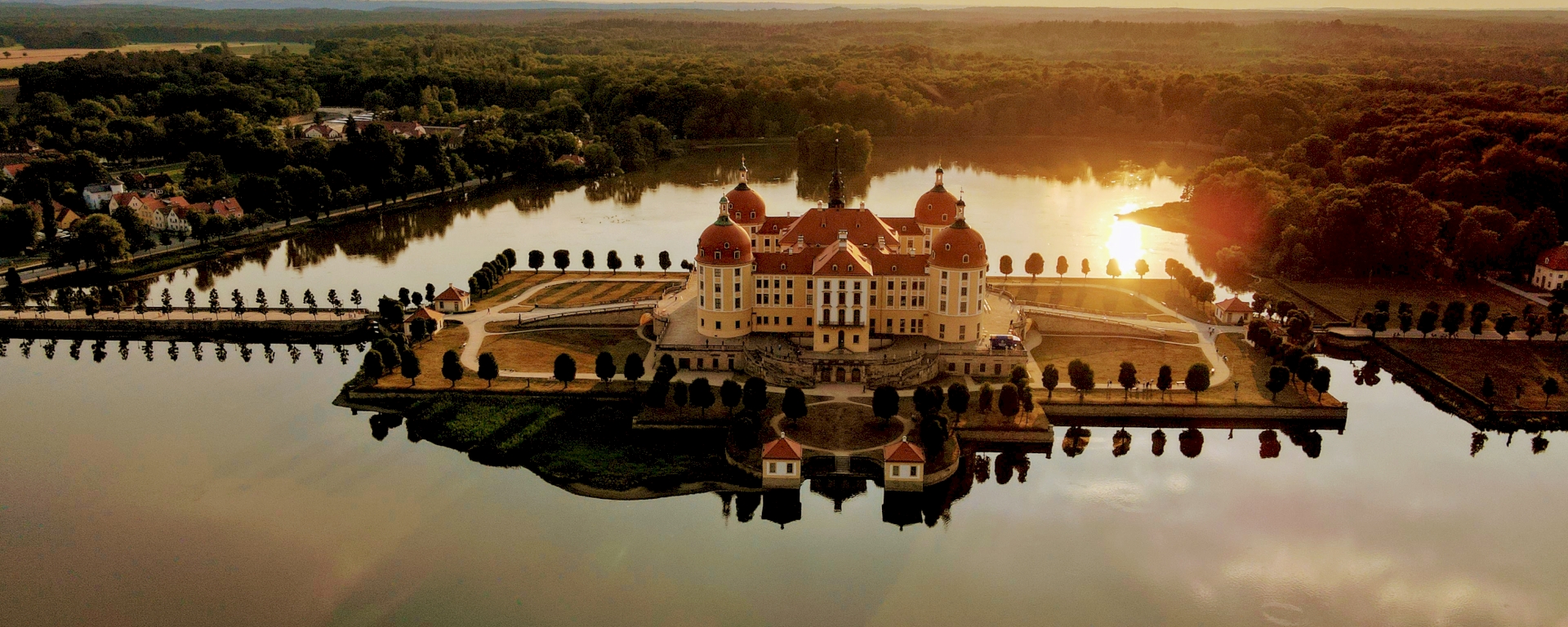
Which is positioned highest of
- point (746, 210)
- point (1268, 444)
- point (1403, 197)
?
point (746, 210)

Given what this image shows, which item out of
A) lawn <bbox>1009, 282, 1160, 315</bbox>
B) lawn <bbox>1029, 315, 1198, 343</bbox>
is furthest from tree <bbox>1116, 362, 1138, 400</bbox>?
lawn <bbox>1009, 282, 1160, 315</bbox>

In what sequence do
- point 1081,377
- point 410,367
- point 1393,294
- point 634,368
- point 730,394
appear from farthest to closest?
1. point 1393,294
2. point 410,367
3. point 634,368
4. point 1081,377
5. point 730,394

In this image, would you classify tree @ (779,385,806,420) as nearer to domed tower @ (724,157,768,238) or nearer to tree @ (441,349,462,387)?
tree @ (441,349,462,387)

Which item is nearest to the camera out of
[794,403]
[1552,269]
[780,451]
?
[780,451]

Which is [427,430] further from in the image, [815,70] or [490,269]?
[815,70]

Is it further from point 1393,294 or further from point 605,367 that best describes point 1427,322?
point 605,367

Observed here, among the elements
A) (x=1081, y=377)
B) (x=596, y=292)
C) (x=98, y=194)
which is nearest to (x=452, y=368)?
(x=596, y=292)

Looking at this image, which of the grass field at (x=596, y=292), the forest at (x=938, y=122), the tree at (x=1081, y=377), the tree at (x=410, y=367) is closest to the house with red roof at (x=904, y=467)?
the tree at (x=1081, y=377)
